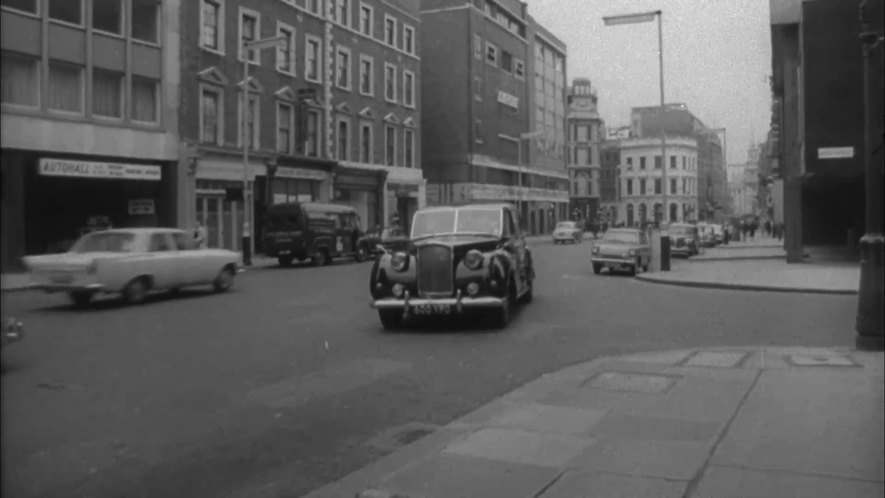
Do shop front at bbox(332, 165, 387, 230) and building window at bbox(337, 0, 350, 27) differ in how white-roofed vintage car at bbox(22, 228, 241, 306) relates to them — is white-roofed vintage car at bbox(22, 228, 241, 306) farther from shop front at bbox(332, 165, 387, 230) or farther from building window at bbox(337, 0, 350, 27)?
shop front at bbox(332, 165, 387, 230)

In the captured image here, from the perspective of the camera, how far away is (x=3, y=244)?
2.15m

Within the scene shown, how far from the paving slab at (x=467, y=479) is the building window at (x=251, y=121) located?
249 centimetres

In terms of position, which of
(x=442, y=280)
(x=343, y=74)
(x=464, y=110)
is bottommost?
(x=442, y=280)

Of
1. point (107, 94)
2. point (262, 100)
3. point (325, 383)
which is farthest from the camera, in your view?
point (325, 383)

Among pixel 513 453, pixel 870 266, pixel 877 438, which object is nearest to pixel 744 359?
pixel 870 266

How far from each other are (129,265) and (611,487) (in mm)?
7141

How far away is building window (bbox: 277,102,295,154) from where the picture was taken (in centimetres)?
632

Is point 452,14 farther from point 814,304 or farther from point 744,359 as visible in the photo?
point 744,359

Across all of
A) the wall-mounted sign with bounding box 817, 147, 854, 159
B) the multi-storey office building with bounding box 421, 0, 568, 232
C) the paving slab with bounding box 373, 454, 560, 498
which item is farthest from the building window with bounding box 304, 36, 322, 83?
the multi-storey office building with bounding box 421, 0, 568, 232

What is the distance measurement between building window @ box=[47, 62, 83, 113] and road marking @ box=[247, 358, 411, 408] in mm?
3534

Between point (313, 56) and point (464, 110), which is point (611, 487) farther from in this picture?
point (464, 110)

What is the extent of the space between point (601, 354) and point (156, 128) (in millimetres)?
6397

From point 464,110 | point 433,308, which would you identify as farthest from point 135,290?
point 464,110

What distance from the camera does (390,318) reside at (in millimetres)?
11578
